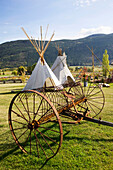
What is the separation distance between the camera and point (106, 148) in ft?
10.7

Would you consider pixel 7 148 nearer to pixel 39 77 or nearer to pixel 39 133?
pixel 39 133

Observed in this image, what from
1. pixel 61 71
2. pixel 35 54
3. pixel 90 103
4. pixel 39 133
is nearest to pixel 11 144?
pixel 39 133

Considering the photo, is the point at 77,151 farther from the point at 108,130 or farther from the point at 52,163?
the point at 108,130

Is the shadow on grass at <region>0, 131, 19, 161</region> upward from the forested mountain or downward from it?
downward

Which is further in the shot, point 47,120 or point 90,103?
point 90,103

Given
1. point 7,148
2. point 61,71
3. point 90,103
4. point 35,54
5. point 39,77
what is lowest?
point 7,148

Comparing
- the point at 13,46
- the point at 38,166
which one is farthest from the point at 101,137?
the point at 13,46

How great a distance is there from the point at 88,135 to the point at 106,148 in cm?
72

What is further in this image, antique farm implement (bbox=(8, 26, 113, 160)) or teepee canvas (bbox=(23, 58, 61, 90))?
teepee canvas (bbox=(23, 58, 61, 90))

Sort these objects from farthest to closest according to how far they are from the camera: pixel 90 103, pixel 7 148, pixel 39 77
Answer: pixel 39 77
pixel 90 103
pixel 7 148

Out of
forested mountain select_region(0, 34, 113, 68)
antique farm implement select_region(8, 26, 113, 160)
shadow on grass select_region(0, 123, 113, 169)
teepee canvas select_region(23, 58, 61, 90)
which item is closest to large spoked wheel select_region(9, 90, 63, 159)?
antique farm implement select_region(8, 26, 113, 160)

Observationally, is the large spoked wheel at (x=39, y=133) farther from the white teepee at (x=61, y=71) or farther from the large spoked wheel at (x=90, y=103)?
the white teepee at (x=61, y=71)

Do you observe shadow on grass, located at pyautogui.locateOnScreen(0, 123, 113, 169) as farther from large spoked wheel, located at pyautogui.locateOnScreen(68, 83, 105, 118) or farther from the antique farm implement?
large spoked wheel, located at pyautogui.locateOnScreen(68, 83, 105, 118)

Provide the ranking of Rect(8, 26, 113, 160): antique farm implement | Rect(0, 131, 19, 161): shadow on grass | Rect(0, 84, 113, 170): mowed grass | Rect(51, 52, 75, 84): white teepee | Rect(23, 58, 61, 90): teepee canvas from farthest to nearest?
Rect(51, 52, 75, 84): white teepee
Rect(23, 58, 61, 90): teepee canvas
Rect(0, 131, 19, 161): shadow on grass
Rect(8, 26, 113, 160): antique farm implement
Rect(0, 84, 113, 170): mowed grass
